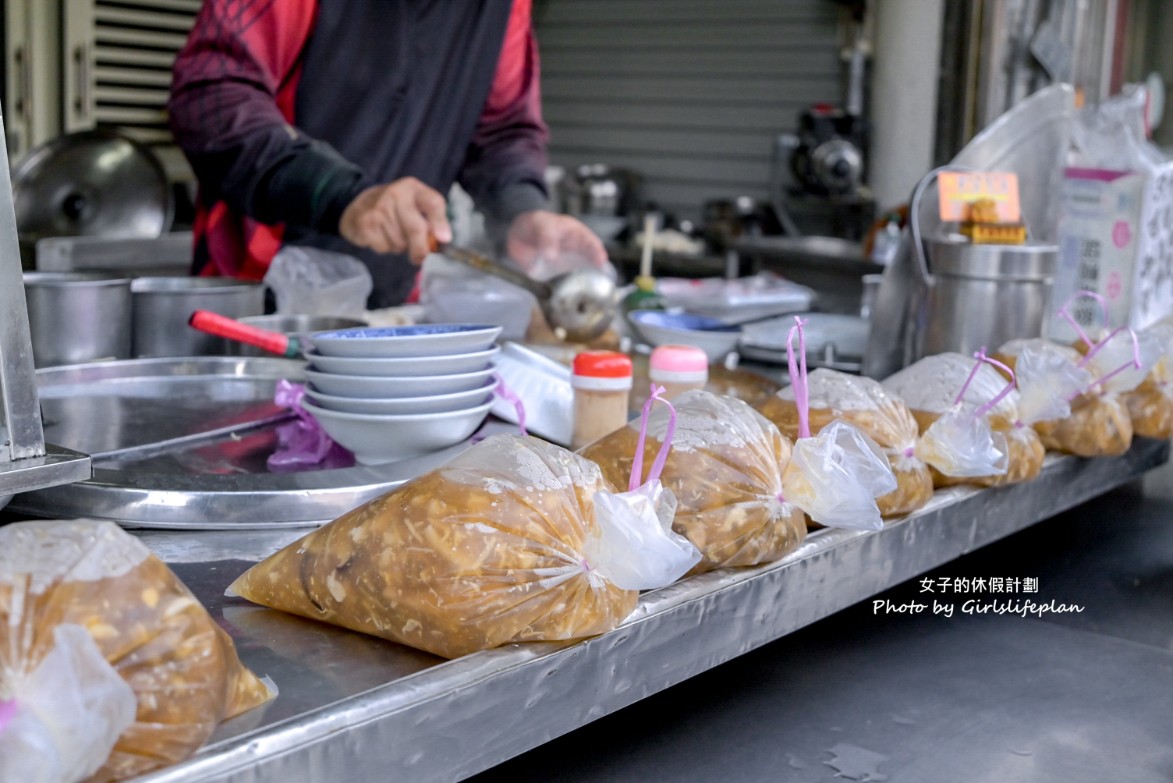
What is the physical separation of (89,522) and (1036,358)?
1179 millimetres

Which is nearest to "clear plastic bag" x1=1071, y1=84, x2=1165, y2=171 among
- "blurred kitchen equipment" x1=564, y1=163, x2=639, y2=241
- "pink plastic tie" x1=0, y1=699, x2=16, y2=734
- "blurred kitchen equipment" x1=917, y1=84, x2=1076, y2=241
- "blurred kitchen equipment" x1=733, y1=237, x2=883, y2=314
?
"blurred kitchen equipment" x1=917, y1=84, x2=1076, y2=241

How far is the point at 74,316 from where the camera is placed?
1.79 metres

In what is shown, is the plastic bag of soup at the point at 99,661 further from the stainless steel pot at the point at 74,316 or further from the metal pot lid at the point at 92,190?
the metal pot lid at the point at 92,190

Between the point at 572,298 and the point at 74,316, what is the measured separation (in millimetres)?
869

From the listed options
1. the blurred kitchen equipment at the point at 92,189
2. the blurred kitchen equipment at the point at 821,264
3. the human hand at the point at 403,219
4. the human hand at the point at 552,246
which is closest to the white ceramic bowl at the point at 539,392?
the human hand at the point at 403,219

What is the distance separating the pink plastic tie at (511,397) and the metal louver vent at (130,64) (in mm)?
4282

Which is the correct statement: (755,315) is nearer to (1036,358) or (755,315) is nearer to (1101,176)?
(1101,176)

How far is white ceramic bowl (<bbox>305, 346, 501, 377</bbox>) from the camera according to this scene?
1.36 m

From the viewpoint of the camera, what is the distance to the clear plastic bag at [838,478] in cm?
111

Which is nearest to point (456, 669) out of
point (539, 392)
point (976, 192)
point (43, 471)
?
point (43, 471)

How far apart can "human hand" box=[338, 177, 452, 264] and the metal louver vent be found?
355cm

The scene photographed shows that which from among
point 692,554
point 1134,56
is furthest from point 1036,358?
point 1134,56

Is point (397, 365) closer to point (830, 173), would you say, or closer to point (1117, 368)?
point (1117, 368)

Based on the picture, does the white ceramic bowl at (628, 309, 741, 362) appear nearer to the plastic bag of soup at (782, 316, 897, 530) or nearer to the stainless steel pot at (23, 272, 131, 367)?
the stainless steel pot at (23, 272, 131, 367)
